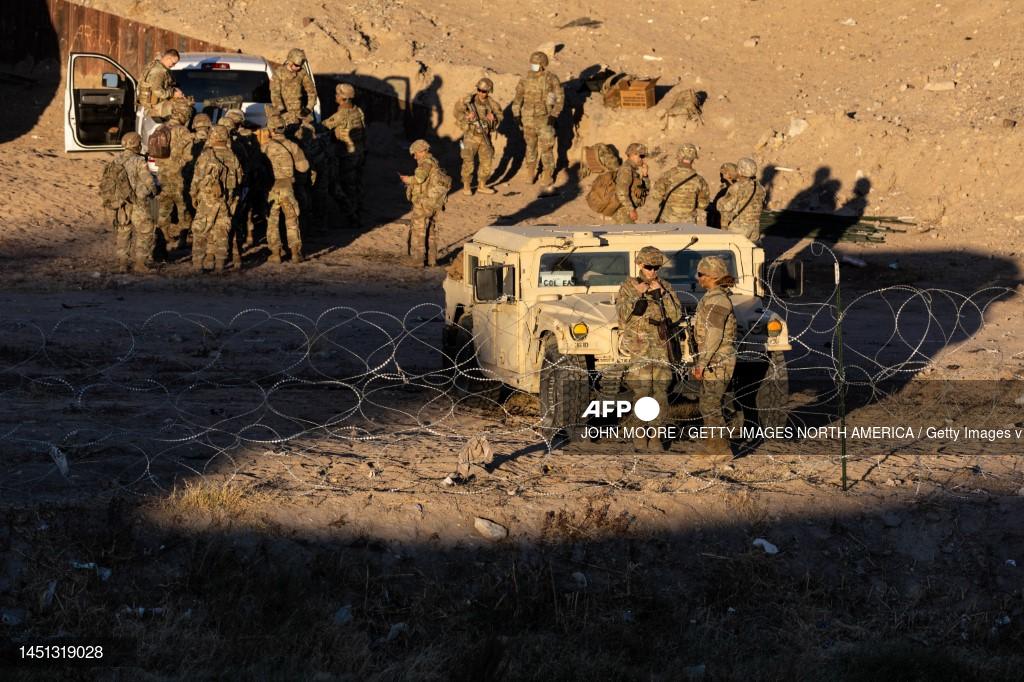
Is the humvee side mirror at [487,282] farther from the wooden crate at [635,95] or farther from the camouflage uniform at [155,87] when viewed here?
the wooden crate at [635,95]

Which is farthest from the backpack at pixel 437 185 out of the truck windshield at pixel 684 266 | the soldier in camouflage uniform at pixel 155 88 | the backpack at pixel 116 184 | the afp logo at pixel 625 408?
the afp logo at pixel 625 408

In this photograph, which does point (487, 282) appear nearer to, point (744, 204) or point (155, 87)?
point (744, 204)

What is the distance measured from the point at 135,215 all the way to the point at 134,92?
3.94 m

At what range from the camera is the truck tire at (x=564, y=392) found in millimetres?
11195

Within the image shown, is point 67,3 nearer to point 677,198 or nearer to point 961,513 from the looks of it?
point 677,198

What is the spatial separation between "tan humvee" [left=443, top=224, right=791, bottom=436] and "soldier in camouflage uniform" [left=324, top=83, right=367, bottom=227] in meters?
8.68

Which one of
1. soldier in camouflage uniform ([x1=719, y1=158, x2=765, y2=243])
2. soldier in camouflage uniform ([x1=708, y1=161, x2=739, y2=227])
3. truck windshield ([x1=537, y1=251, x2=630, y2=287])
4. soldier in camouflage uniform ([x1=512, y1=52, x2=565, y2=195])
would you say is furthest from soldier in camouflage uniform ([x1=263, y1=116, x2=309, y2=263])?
truck windshield ([x1=537, y1=251, x2=630, y2=287])

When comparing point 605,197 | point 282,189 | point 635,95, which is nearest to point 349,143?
point 282,189

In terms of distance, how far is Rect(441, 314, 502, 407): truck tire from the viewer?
43.5 ft

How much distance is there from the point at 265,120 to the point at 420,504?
12.0 meters

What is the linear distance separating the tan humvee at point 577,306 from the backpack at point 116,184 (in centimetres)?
654

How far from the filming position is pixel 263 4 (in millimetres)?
27406

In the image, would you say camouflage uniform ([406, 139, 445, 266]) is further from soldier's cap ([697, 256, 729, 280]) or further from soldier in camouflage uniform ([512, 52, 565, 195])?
soldier's cap ([697, 256, 729, 280])

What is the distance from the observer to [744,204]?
662 inches
